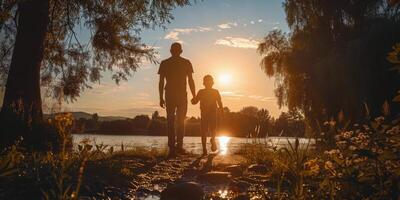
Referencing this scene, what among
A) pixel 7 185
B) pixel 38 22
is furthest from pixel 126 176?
pixel 38 22

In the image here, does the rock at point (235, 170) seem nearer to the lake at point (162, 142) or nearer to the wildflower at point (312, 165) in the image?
the lake at point (162, 142)

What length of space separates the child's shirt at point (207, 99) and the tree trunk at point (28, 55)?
397 centimetres

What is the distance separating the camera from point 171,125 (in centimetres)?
902

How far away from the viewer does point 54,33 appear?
14219 millimetres

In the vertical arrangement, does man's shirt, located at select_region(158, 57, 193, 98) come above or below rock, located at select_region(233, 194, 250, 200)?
above

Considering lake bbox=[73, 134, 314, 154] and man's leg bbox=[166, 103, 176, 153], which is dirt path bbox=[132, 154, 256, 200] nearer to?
lake bbox=[73, 134, 314, 154]

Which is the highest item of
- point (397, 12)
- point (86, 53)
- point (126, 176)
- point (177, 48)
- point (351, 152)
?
point (397, 12)

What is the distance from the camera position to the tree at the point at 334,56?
55.3 ft

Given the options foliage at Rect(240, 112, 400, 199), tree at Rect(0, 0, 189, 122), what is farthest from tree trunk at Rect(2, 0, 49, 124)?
foliage at Rect(240, 112, 400, 199)

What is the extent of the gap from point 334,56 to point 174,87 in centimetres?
1150

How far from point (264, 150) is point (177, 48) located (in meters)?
2.99

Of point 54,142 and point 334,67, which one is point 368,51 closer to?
point 334,67

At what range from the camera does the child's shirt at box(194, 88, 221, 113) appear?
1038cm

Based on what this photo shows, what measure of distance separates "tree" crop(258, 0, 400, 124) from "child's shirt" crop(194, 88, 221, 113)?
15.3 feet
